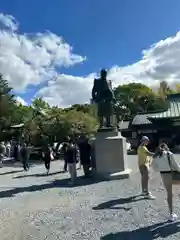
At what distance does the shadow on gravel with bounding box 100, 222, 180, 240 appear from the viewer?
234 inches

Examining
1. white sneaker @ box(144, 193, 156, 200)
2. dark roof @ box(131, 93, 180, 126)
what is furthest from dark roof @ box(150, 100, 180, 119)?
white sneaker @ box(144, 193, 156, 200)

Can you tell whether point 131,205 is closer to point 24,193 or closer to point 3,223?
point 3,223

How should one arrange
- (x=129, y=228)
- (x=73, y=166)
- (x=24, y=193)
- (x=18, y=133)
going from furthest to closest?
(x=18, y=133) → (x=73, y=166) → (x=24, y=193) → (x=129, y=228)

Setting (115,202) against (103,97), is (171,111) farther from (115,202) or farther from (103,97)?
(115,202)

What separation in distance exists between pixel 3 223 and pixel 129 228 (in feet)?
9.77

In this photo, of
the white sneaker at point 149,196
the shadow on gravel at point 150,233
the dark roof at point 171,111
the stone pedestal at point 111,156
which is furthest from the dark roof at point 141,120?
the shadow on gravel at point 150,233

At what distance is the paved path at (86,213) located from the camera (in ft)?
20.9

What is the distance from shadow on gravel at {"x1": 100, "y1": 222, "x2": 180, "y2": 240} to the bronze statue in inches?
307

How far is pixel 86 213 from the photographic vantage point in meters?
7.97

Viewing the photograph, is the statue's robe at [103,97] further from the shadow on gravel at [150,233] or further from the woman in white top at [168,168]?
the shadow on gravel at [150,233]

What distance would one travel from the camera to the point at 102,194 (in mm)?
10273

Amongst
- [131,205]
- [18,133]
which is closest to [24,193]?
[131,205]

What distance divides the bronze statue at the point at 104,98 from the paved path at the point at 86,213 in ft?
10.7

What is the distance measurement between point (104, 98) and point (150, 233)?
8639 mm
